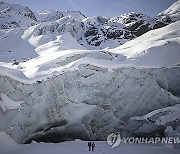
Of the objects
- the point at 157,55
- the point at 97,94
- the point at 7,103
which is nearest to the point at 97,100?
the point at 97,94

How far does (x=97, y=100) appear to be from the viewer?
868 inches

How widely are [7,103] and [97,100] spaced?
9201mm

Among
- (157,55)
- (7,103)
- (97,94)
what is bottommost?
(7,103)

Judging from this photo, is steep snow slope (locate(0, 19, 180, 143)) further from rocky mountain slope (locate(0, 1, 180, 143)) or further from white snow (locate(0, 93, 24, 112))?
white snow (locate(0, 93, 24, 112))

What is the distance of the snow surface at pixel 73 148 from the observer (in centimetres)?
1741

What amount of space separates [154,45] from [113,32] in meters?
45.7

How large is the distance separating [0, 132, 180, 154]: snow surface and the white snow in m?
2.31

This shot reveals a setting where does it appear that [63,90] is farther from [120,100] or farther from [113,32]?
[113,32]

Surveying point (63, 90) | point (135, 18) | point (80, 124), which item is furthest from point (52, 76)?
point (135, 18)

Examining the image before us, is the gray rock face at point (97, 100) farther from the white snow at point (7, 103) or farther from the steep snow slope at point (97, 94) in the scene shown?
the white snow at point (7, 103)

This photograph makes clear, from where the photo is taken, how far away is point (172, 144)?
18.8 metres
